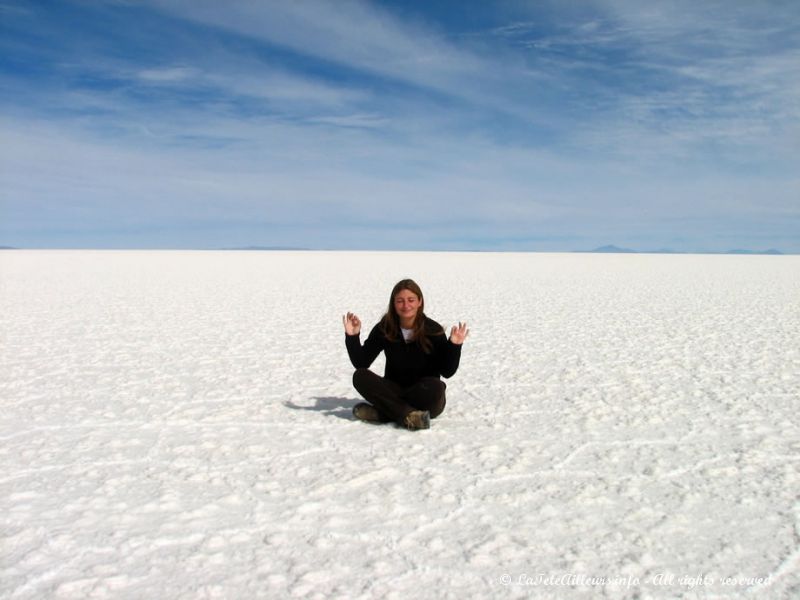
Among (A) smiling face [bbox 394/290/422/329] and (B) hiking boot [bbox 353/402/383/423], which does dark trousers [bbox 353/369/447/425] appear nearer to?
(B) hiking boot [bbox 353/402/383/423]

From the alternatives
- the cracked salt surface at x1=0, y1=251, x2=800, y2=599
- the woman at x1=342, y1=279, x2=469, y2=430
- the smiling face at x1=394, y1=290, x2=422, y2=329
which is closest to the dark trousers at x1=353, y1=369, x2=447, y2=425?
the woman at x1=342, y1=279, x2=469, y2=430

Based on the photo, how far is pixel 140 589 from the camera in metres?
2.08

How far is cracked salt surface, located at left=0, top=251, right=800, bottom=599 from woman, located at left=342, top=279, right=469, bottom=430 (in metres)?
0.14

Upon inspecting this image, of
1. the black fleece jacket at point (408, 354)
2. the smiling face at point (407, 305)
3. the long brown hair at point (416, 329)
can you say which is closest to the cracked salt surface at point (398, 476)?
the black fleece jacket at point (408, 354)

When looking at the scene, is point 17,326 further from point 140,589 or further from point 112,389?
point 140,589

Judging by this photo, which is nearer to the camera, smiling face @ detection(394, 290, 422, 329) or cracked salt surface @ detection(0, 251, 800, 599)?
cracked salt surface @ detection(0, 251, 800, 599)

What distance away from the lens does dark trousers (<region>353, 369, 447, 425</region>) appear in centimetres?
371

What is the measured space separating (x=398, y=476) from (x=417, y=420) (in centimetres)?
64

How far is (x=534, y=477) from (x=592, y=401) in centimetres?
154

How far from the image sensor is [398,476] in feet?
9.89

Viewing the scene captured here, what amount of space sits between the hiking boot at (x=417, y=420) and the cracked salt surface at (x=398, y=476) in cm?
11

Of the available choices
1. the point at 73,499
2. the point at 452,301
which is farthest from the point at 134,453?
the point at 452,301

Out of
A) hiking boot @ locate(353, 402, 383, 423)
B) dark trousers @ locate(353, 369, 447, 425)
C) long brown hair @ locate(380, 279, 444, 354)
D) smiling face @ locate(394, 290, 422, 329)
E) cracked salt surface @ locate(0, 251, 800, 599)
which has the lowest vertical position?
cracked salt surface @ locate(0, 251, 800, 599)

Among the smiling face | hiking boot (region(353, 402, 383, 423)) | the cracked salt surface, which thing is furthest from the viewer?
hiking boot (region(353, 402, 383, 423))
